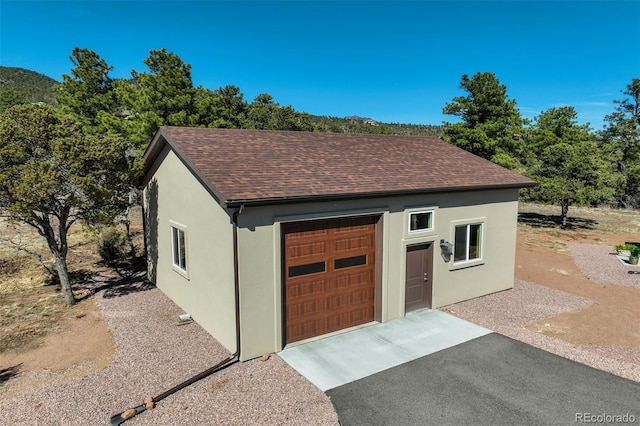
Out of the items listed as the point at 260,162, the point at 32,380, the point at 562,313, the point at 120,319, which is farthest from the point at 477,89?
the point at 32,380

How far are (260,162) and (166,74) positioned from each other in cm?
1732

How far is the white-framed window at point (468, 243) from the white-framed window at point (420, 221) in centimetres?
Answer: 116

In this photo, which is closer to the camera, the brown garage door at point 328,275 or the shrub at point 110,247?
the brown garage door at point 328,275

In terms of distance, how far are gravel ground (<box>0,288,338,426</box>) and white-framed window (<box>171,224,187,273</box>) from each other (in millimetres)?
2290

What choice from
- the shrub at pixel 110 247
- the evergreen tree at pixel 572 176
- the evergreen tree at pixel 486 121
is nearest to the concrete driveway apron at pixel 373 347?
the shrub at pixel 110 247

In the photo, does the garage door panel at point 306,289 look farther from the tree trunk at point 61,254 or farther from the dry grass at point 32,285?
the tree trunk at point 61,254

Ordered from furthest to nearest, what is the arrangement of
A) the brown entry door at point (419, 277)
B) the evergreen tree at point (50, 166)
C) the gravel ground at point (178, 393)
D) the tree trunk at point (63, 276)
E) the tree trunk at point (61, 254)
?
the tree trunk at point (63, 276) → the tree trunk at point (61, 254) → the brown entry door at point (419, 277) → the evergreen tree at point (50, 166) → the gravel ground at point (178, 393)

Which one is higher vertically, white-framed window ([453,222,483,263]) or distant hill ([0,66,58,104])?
distant hill ([0,66,58,104])

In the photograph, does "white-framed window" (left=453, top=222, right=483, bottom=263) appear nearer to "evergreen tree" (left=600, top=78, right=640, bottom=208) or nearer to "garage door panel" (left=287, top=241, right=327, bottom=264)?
"garage door panel" (left=287, top=241, right=327, bottom=264)

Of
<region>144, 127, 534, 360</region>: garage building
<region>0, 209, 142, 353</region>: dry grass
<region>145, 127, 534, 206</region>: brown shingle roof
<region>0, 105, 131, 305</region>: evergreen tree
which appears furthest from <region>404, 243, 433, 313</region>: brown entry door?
<region>0, 209, 142, 353</region>: dry grass

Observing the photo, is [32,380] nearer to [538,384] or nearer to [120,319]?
[120,319]

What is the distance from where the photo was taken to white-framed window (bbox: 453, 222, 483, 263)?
11.4 m

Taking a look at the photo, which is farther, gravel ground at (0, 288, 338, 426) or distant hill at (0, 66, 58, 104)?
distant hill at (0, 66, 58, 104)

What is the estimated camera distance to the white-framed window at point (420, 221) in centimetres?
1029
